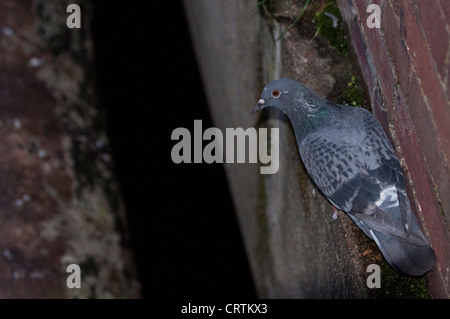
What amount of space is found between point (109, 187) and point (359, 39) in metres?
1.62

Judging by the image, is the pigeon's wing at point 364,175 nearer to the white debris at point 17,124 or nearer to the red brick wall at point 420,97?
the red brick wall at point 420,97

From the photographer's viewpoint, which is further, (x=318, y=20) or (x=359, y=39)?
(x=318, y=20)

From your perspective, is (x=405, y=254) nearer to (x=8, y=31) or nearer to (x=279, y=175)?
(x=279, y=175)

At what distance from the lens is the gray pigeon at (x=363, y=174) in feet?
7.22

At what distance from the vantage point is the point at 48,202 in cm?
267

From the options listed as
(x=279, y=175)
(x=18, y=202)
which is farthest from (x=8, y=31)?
(x=279, y=175)

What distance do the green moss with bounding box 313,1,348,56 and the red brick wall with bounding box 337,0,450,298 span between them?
14.8 inches

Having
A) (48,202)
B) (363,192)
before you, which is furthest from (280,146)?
(48,202)

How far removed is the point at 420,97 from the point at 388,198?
0.57 metres

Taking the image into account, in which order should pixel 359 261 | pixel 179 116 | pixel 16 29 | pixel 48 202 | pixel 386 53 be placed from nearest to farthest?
pixel 386 53, pixel 359 261, pixel 48 202, pixel 16 29, pixel 179 116

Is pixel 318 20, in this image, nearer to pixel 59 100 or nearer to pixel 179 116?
pixel 59 100

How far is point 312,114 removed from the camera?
9.37 feet

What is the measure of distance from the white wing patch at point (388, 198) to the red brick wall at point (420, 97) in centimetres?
8

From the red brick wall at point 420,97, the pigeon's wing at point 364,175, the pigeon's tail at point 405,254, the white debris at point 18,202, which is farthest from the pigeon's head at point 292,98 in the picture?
the white debris at point 18,202
